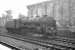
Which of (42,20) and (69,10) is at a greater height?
(69,10)

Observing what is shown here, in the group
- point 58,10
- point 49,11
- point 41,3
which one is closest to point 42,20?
point 58,10

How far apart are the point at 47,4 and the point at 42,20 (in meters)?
19.5

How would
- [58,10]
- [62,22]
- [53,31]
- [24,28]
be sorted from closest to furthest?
[53,31], [24,28], [62,22], [58,10]

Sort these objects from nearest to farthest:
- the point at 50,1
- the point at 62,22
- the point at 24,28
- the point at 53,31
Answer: the point at 53,31, the point at 24,28, the point at 62,22, the point at 50,1

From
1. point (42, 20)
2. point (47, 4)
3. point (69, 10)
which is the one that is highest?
point (47, 4)

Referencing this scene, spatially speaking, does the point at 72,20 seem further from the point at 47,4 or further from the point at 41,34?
the point at 41,34

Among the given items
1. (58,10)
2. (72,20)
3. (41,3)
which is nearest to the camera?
(72,20)

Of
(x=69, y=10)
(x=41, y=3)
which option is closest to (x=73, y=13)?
(x=69, y=10)

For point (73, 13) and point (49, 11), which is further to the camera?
point (49, 11)

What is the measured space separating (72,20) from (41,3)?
12.2 m

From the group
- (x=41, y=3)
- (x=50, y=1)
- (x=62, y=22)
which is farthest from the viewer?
(x=41, y=3)

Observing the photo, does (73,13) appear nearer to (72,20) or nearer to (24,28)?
(72,20)

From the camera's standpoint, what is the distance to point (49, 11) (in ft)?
102

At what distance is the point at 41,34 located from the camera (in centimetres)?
1386
